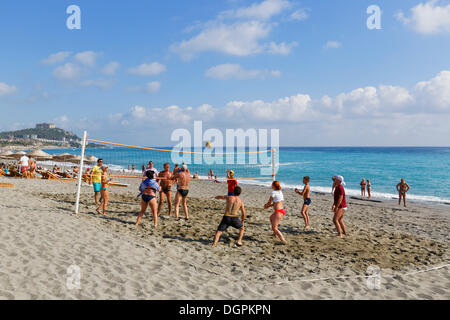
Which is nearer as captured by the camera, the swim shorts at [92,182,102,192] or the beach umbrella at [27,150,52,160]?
the swim shorts at [92,182,102,192]

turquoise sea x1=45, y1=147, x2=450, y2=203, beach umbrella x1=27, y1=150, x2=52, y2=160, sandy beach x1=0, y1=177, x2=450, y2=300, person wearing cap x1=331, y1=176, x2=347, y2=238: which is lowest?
turquoise sea x1=45, y1=147, x2=450, y2=203

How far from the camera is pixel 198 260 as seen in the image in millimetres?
5180

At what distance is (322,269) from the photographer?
496 cm

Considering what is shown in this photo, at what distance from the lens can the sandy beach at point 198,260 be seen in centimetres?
396

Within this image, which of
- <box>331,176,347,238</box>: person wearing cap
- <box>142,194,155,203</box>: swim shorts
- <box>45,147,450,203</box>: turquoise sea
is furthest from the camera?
<box>45,147,450,203</box>: turquoise sea

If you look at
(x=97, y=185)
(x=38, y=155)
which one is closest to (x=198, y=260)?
(x=97, y=185)

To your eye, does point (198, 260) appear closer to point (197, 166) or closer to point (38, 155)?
point (38, 155)

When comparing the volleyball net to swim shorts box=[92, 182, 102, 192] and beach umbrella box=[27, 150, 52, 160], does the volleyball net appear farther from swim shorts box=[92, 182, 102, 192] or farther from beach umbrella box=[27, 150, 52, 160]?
beach umbrella box=[27, 150, 52, 160]

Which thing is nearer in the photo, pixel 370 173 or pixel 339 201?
pixel 339 201

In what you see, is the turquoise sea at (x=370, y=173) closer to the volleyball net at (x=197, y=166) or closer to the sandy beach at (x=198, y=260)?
the volleyball net at (x=197, y=166)

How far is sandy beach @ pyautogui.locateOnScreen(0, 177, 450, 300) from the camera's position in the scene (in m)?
3.96

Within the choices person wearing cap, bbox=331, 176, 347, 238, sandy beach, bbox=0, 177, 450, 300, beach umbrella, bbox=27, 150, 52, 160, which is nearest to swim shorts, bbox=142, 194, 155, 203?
sandy beach, bbox=0, 177, 450, 300
